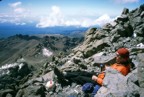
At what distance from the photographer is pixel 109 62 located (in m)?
22.4

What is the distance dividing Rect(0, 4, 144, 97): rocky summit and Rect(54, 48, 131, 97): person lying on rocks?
535mm

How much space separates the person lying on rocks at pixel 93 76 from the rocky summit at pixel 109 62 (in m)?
0.53

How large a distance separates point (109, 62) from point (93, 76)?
288 inches

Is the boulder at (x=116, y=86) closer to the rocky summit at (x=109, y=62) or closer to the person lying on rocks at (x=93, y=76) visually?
the rocky summit at (x=109, y=62)

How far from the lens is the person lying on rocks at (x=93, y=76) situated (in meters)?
14.6

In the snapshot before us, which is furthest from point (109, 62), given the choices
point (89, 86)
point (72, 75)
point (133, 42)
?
point (133, 42)

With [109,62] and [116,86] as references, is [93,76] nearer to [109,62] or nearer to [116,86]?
[116,86]

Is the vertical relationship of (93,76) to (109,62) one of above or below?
above

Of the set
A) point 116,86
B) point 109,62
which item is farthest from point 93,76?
point 109,62

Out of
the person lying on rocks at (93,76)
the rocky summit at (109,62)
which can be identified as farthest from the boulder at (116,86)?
the person lying on rocks at (93,76)

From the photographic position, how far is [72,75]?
23000 millimetres

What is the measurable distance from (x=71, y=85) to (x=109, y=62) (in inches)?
176

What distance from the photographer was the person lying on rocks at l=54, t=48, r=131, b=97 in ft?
47.9

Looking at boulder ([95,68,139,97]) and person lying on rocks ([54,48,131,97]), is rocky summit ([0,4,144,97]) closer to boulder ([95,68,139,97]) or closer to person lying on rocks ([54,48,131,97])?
boulder ([95,68,139,97])
